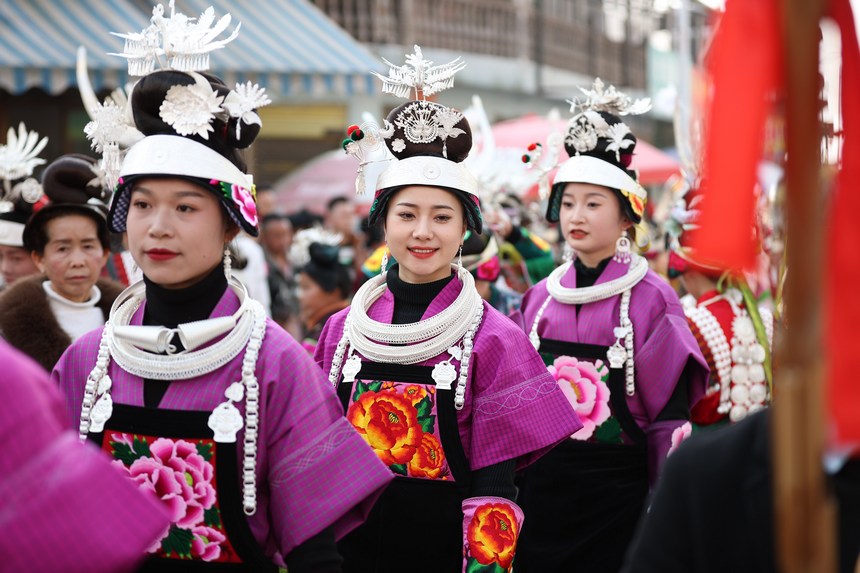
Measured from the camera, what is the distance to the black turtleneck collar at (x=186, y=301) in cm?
285

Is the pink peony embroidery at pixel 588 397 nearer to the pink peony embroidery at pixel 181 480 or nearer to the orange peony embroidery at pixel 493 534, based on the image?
the orange peony embroidery at pixel 493 534

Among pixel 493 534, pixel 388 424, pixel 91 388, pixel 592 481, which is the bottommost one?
pixel 592 481

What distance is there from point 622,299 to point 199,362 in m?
2.45

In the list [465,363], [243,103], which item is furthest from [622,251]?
[243,103]

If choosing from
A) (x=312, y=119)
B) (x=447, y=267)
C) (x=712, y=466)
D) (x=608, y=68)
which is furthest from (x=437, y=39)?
(x=712, y=466)

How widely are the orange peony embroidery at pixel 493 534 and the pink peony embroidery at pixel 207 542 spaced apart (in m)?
0.92

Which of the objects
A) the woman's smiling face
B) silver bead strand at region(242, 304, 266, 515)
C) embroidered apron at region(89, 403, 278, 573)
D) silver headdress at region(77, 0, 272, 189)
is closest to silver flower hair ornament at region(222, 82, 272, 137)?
silver headdress at region(77, 0, 272, 189)

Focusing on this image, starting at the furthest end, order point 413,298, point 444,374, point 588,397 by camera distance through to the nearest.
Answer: point 588,397
point 413,298
point 444,374

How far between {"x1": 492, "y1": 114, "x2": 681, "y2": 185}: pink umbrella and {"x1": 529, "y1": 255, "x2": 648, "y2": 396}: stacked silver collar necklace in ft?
22.0

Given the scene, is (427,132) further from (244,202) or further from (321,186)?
(321,186)

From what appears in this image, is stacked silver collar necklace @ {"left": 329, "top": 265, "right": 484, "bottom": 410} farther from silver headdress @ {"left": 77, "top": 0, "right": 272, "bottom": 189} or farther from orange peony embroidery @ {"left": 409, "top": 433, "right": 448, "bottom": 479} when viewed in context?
silver headdress @ {"left": 77, "top": 0, "right": 272, "bottom": 189}

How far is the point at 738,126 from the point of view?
Result: 5.02 feet

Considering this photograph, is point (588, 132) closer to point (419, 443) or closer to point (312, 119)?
point (419, 443)

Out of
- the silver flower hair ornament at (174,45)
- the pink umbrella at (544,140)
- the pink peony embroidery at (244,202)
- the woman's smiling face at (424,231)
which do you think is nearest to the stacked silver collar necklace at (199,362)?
the pink peony embroidery at (244,202)
